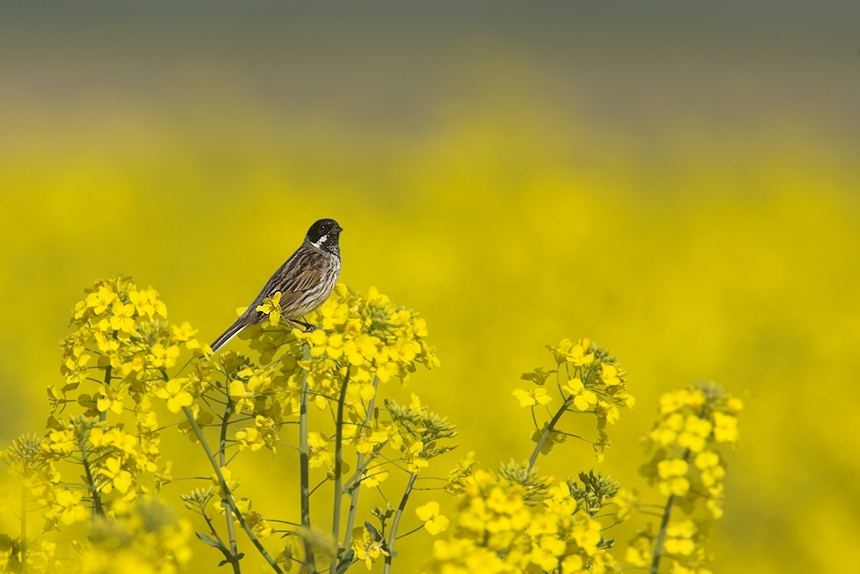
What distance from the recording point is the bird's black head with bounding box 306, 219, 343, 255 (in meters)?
4.56

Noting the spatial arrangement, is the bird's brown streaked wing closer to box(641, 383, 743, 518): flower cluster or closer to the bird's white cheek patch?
the bird's white cheek patch

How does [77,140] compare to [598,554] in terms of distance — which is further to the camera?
[77,140]

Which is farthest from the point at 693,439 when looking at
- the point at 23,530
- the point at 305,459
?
the point at 23,530

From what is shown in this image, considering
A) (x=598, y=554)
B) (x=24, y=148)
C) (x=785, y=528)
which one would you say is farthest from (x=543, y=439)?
(x=24, y=148)

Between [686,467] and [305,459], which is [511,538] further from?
[305,459]

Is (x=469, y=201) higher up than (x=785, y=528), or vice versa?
(x=469, y=201)

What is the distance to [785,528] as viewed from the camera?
6.20 m

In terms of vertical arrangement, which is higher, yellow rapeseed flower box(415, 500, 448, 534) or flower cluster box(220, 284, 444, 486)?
flower cluster box(220, 284, 444, 486)

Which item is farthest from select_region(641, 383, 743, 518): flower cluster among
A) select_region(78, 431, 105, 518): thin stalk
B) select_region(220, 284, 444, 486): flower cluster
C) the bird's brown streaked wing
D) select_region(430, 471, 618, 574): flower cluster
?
the bird's brown streaked wing

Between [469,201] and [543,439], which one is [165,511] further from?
[469,201]

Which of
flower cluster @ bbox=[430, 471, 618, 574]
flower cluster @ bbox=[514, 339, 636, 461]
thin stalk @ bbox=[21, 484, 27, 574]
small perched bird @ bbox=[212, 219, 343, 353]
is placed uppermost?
small perched bird @ bbox=[212, 219, 343, 353]

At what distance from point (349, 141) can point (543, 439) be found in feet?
94.3

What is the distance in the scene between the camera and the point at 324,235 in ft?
15.1

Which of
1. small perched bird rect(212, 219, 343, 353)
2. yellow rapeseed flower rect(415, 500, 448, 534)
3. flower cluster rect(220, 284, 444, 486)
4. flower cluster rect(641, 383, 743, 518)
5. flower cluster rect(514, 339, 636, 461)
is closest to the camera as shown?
flower cluster rect(641, 383, 743, 518)
